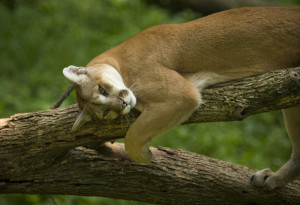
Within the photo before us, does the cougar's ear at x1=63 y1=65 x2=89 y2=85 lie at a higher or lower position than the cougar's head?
higher

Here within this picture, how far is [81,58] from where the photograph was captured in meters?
9.02

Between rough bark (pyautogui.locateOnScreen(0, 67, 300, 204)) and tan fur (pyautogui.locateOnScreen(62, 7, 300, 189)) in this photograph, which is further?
tan fur (pyautogui.locateOnScreen(62, 7, 300, 189))

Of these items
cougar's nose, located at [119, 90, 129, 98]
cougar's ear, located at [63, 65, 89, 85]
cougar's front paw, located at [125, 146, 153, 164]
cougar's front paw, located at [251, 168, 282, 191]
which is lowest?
cougar's front paw, located at [251, 168, 282, 191]

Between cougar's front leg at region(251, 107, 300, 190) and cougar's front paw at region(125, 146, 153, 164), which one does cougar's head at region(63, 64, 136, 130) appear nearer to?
cougar's front paw at region(125, 146, 153, 164)

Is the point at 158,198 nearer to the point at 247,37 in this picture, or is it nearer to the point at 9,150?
the point at 9,150

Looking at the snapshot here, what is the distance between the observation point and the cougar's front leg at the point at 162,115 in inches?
173

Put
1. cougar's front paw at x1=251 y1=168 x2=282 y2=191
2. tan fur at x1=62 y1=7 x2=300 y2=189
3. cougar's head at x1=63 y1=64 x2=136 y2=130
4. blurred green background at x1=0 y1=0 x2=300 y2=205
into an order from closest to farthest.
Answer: cougar's head at x1=63 y1=64 x2=136 y2=130 → tan fur at x1=62 y1=7 x2=300 y2=189 → cougar's front paw at x1=251 y1=168 x2=282 y2=191 → blurred green background at x1=0 y1=0 x2=300 y2=205

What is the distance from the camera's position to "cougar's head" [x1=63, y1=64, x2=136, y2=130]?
4.34 meters

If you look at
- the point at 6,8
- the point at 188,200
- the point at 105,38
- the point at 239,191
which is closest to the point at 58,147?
the point at 188,200

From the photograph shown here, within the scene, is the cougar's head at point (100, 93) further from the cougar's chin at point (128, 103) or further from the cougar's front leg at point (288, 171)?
the cougar's front leg at point (288, 171)

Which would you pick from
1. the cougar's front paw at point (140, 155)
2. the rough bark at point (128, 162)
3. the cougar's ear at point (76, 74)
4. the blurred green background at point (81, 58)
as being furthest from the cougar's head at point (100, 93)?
the blurred green background at point (81, 58)

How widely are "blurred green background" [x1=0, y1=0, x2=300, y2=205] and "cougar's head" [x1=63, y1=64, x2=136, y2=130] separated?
7.25 feet

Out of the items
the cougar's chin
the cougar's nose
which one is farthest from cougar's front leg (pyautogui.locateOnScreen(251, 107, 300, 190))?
the cougar's nose

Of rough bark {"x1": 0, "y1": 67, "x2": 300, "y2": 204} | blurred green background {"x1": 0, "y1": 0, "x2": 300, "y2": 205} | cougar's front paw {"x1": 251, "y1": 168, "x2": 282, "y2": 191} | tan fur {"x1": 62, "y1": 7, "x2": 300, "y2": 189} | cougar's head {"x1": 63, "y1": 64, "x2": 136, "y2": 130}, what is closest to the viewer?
rough bark {"x1": 0, "y1": 67, "x2": 300, "y2": 204}
